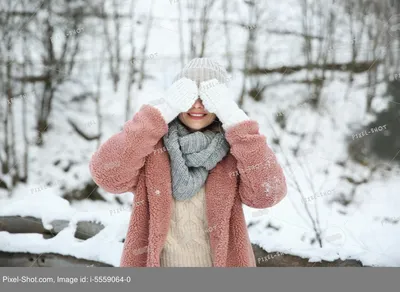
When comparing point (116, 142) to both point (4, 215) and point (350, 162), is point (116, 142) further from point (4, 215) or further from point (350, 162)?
point (350, 162)

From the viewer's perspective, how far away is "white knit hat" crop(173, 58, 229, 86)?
76cm

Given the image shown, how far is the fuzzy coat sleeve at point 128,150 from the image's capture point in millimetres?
700

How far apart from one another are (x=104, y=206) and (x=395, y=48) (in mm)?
1241

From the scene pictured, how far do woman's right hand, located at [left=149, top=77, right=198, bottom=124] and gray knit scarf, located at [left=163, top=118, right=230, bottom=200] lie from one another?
0.04 meters

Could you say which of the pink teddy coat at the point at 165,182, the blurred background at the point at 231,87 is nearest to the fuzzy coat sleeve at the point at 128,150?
the pink teddy coat at the point at 165,182

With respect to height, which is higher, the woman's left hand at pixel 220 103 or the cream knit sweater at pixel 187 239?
the woman's left hand at pixel 220 103

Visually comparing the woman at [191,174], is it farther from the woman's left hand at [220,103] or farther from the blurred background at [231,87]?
the blurred background at [231,87]

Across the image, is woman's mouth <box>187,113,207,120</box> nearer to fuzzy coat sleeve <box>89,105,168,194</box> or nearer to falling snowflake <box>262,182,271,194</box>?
fuzzy coat sleeve <box>89,105,168,194</box>

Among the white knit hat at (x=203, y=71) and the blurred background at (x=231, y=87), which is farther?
the blurred background at (x=231, y=87)

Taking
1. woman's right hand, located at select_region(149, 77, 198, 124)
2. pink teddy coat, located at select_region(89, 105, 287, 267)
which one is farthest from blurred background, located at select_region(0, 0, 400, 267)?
woman's right hand, located at select_region(149, 77, 198, 124)

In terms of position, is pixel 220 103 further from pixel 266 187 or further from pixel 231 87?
pixel 231 87

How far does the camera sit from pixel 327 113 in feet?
5.28

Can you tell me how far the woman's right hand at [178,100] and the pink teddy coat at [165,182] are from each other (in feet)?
0.05

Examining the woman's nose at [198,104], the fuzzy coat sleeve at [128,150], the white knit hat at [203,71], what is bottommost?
the fuzzy coat sleeve at [128,150]
